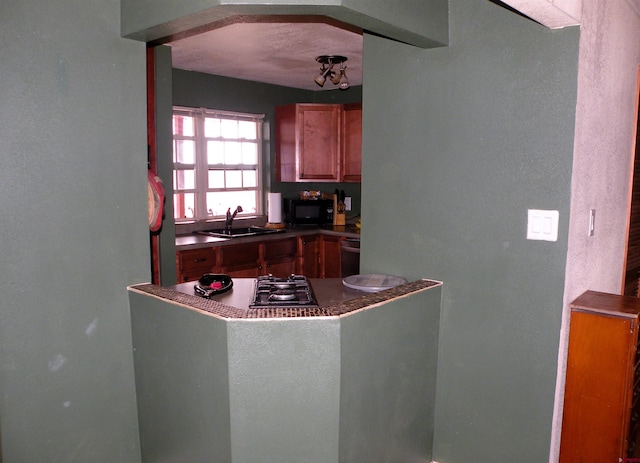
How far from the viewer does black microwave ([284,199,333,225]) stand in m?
5.59

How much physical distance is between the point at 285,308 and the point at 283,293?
0.36m

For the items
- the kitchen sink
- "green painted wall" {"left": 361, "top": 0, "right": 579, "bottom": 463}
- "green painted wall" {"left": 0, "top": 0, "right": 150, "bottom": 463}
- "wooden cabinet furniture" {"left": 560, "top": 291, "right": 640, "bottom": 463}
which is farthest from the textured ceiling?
"wooden cabinet furniture" {"left": 560, "top": 291, "right": 640, "bottom": 463}

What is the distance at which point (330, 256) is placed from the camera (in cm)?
524

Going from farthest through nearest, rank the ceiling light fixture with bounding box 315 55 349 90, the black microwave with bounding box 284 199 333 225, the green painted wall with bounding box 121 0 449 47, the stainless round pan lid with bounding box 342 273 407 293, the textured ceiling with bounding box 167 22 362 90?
1. the black microwave with bounding box 284 199 333 225
2. the ceiling light fixture with bounding box 315 55 349 90
3. the textured ceiling with bounding box 167 22 362 90
4. the stainless round pan lid with bounding box 342 273 407 293
5. the green painted wall with bounding box 121 0 449 47

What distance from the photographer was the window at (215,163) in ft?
16.2

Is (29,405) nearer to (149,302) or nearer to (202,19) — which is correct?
(149,302)

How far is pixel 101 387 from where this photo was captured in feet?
7.18

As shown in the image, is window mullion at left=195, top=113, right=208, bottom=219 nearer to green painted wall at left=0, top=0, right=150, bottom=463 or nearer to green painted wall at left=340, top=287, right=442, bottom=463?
green painted wall at left=0, top=0, right=150, bottom=463

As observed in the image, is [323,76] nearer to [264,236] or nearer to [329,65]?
[329,65]

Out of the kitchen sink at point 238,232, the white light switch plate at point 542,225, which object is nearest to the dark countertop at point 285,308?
the white light switch plate at point 542,225

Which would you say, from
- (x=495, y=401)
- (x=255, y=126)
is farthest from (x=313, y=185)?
(x=495, y=401)

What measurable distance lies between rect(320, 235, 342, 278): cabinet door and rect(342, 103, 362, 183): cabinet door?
0.69 m

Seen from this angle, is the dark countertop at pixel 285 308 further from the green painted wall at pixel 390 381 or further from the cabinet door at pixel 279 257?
the cabinet door at pixel 279 257

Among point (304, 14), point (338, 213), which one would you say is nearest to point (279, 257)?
point (338, 213)
